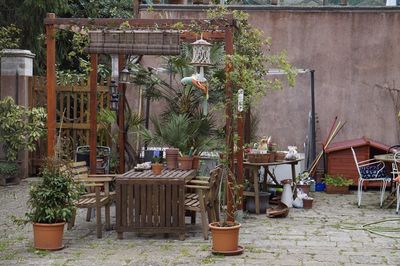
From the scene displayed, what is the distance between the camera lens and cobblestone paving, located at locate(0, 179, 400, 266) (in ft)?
22.3

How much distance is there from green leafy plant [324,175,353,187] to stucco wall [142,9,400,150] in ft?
3.54

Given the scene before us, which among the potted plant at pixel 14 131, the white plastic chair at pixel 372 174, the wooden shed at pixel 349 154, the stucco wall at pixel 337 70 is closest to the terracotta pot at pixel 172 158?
the potted plant at pixel 14 131

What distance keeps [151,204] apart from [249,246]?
1.29 metres

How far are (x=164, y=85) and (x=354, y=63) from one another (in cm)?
405

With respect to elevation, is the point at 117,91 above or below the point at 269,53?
below

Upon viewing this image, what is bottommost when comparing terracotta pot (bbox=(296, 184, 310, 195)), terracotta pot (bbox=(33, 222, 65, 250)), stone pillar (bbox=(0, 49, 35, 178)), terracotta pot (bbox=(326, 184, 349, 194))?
terracotta pot (bbox=(33, 222, 65, 250))

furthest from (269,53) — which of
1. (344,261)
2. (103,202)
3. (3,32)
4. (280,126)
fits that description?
(344,261)

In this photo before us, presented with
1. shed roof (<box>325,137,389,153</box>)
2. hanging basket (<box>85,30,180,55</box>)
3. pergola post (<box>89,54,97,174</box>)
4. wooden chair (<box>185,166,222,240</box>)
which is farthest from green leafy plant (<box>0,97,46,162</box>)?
shed roof (<box>325,137,389,153</box>)

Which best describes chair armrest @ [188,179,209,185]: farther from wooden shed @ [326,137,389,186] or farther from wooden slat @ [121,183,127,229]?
wooden shed @ [326,137,389,186]

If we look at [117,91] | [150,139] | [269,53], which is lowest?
[150,139]

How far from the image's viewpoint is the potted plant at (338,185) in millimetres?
11805

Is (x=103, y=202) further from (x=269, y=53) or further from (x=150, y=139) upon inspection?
(x=269, y=53)

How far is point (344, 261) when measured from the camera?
22.2 ft

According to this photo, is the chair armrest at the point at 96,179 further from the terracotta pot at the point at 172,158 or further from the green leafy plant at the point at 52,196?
the terracotta pot at the point at 172,158
